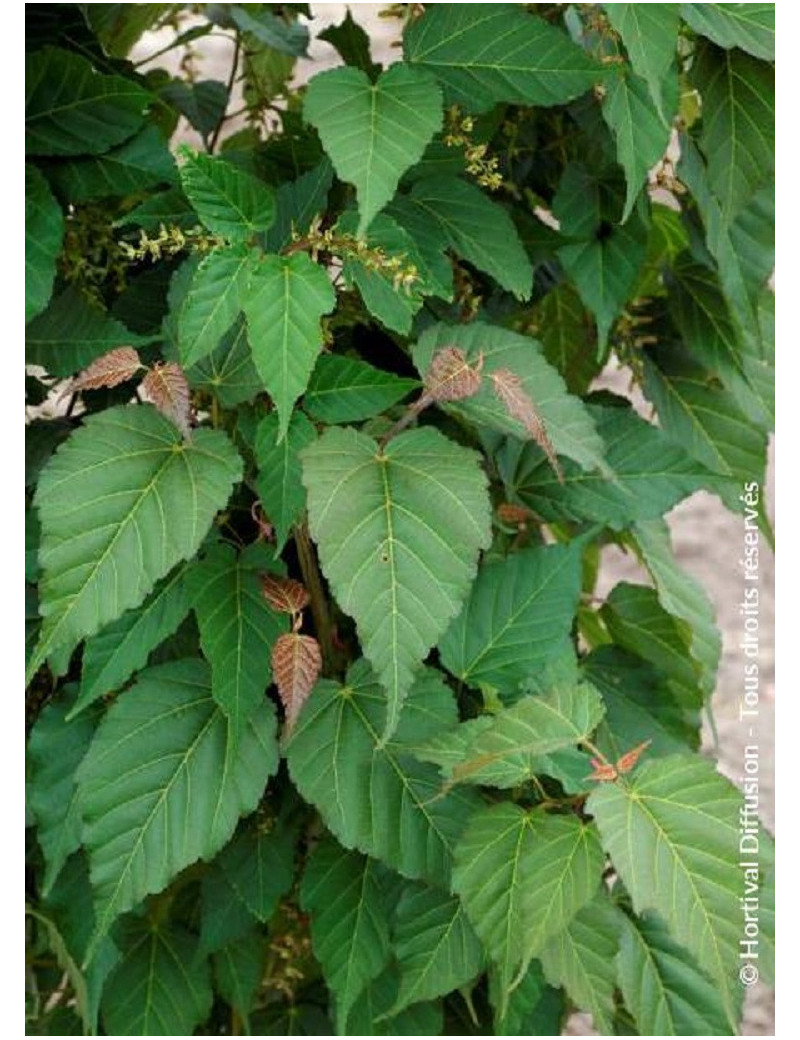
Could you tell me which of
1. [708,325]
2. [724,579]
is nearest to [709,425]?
[708,325]

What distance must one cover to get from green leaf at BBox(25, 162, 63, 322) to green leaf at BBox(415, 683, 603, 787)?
0.52 meters

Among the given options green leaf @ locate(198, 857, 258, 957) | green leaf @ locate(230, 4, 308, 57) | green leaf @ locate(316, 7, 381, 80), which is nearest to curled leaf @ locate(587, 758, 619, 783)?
green leaf @ locate(198, 857, 258, 957)

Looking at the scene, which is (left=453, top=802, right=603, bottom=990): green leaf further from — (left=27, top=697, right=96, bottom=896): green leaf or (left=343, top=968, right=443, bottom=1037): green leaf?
(left=27, top=697, right=96, bottom=896): green leaf

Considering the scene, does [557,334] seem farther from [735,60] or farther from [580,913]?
[580,913]

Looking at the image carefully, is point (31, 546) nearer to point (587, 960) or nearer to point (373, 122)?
point (373, 122)

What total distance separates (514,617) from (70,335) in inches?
19.5

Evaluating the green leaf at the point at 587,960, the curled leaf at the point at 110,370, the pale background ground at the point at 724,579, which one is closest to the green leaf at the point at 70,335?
the curled leaf at the point at 110,370

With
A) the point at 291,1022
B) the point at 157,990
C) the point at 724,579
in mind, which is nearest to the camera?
the point at 157,990

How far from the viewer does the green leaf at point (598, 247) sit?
1.58 meters

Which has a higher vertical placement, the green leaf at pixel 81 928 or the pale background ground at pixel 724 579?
the pale background ground at pixel 724 579

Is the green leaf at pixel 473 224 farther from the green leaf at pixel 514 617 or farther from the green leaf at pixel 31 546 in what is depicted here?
the green leaf at pixel 31 546

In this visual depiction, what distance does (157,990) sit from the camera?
65.8 inches

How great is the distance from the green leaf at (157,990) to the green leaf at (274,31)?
0.94 metres

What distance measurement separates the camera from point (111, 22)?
5.67 feet
